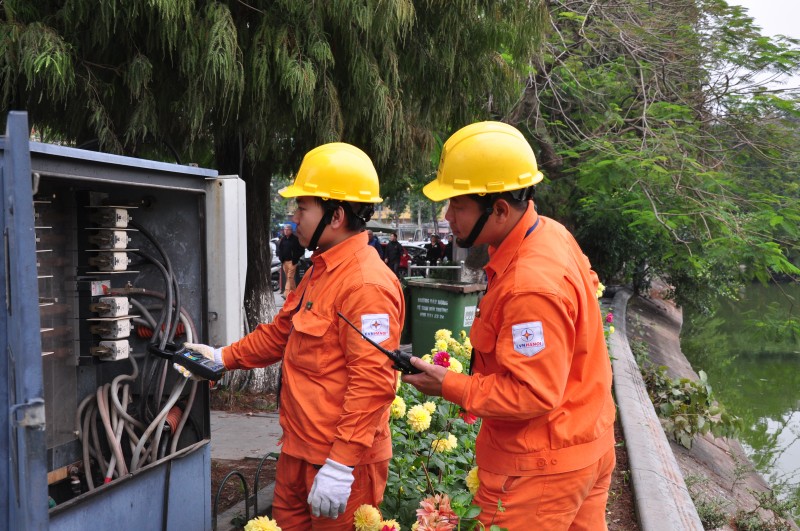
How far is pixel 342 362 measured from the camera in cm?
314

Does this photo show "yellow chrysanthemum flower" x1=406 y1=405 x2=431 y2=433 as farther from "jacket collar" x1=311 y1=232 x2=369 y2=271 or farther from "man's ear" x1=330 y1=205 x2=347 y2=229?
"man's ear" x1=330 y1=205 x2=347 y2=229

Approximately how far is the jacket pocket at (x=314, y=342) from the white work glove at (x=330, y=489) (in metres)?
0.41

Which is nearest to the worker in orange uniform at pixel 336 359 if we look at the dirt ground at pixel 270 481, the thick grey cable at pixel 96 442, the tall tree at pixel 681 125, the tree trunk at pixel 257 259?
the thick grey cable at pixel 96 442

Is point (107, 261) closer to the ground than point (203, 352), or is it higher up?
higher up

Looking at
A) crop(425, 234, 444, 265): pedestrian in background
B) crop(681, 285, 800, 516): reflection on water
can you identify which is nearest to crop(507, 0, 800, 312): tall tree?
crop(681, 285, 800, 516): reflection on water

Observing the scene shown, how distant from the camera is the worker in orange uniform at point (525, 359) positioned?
240 cm

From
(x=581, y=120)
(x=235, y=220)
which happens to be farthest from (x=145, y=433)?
(x=581, y=120)

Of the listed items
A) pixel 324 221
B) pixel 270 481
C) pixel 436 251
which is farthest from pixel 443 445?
pixel 436 251

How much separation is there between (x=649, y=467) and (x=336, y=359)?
11.8 ft

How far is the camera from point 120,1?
452 centimetres

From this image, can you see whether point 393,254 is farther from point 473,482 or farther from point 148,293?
point 473,482

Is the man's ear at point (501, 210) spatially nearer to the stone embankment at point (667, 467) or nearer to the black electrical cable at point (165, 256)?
the black electrical cable at point (165, 256)

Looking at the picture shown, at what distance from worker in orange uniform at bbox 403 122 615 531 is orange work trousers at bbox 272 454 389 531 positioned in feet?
2.33

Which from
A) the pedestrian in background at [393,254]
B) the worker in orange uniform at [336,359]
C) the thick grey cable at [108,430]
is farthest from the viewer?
the pedestrian in background at [393,254]
